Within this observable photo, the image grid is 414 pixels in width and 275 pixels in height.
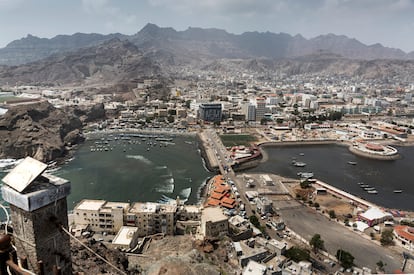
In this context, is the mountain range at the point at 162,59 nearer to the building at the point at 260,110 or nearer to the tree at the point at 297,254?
the building at the point at 260,110

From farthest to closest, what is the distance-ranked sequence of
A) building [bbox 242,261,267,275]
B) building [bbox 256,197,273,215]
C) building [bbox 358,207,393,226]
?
building [bbox 256,197,273,215] < building [bbox 358,207,393,226] < building [bbox 242,261,267,275]

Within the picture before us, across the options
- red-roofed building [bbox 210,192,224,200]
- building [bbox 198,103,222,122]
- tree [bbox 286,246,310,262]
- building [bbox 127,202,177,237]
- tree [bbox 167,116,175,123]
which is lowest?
tree [bbox 286,246,310,262]

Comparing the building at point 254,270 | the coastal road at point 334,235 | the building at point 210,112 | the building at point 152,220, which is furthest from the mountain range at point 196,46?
the building at point 254,270

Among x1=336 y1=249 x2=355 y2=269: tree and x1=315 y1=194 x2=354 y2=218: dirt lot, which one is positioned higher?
x1=336 y1=249 x2=355 y2=269: tree

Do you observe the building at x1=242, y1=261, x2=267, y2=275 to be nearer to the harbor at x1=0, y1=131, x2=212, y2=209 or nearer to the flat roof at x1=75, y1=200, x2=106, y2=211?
the flat roof at x1=75, y1=200, x2=106, y2=211

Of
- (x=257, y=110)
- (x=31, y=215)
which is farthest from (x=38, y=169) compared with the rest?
(x=257, y=110)

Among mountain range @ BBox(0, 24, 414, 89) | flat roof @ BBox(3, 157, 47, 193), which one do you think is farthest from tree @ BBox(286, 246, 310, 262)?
mountain range @ BBox(0, 24, 414, 89)
